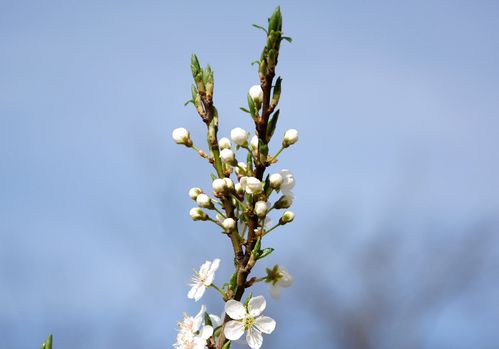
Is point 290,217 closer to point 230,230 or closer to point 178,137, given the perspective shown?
point 230,230

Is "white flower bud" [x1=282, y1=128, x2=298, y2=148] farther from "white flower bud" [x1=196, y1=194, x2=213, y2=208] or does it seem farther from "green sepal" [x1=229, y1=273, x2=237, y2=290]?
"green sepal" [x1=229, y1=273, x2=237, y2=290]

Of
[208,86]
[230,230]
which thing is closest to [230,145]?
[208,86]

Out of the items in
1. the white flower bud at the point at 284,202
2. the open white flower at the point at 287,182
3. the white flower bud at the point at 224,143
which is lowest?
the white flower bud at the point at 284,202

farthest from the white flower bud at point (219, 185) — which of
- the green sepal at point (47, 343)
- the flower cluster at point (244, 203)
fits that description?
the green sepal at point (47, 343)

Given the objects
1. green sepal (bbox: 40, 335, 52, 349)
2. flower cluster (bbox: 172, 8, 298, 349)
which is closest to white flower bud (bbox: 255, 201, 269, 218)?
flower cluster (bbox: 172, 8, 298, 349)

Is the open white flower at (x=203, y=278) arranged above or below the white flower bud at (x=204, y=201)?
below

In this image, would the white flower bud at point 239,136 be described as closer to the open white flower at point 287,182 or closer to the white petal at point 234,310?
the open white flower at point 287,182

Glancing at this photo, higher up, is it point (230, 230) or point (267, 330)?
point (230, 230)
